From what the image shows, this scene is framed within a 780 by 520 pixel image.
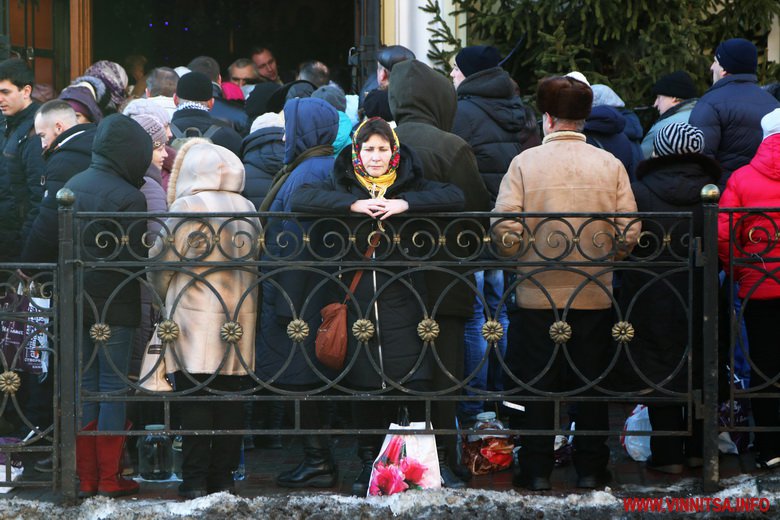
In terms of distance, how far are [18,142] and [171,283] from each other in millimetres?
2125

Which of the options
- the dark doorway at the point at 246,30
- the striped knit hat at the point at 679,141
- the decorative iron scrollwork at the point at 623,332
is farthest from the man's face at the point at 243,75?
the decorative iron scrollwork at the point at 623,332

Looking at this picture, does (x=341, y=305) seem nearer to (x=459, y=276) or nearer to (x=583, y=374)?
(x=459, y=276)

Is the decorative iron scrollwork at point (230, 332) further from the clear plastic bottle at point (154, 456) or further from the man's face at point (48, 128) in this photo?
the man's face at point (48, 128)

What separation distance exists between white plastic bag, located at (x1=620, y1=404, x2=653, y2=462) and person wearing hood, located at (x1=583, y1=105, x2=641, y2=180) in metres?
1.62

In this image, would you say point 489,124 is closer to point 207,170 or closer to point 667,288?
point 667,288

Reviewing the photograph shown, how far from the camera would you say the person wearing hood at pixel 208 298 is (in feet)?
19.1

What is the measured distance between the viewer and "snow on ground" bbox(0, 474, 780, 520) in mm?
5508

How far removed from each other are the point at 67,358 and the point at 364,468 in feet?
4.91

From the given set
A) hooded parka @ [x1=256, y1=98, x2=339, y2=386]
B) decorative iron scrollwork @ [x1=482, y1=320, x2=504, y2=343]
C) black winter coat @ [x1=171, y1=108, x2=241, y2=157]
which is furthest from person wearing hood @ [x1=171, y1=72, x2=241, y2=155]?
decorative iron scrollwork @ [x1=482, y1=320, x2=504, y2=343]

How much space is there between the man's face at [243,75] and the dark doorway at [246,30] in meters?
3.80

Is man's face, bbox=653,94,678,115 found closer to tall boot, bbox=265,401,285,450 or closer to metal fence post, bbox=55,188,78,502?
tall boot, bbox=265,401,285,450

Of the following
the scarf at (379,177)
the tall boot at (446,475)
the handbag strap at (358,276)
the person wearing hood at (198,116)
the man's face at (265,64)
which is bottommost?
the tall boot at (446,475)

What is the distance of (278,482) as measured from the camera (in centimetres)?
621

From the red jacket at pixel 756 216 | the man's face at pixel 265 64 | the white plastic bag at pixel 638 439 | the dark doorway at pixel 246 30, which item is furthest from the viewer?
the dark doorway at pixel 246 30
